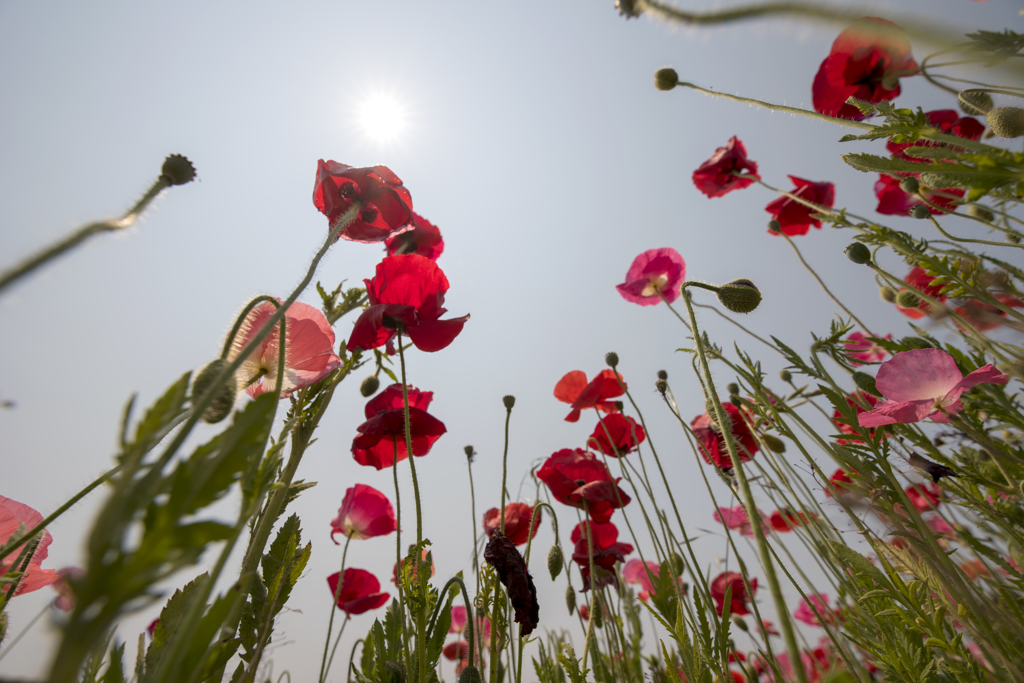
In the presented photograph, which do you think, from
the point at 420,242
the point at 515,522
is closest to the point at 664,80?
the point at 420,242

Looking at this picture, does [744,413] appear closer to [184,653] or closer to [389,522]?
[389,522]

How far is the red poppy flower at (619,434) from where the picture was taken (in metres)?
2.60

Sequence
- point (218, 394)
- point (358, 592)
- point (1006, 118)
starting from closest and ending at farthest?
point (218, 394) → point (1006, 118) → point (358, 592)

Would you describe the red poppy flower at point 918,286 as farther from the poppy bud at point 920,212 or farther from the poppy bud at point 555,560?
the poppy bud at point 555,560

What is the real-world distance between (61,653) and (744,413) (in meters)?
2.16

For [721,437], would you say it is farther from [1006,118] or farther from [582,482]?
[1006,118]

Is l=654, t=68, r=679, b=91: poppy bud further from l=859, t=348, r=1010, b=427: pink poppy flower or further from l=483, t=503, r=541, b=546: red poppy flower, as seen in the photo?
l=483, t=503, r=541, b=546: red poppy flower

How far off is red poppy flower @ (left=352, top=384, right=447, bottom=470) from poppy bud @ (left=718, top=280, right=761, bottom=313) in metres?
1.11

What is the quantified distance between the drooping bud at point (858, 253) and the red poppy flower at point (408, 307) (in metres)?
1.63

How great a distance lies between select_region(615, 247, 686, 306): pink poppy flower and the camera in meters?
2.78

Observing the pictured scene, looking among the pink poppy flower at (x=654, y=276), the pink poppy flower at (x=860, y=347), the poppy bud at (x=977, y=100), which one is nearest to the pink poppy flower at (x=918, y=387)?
the pink poppy flower at (x=860, y=347)

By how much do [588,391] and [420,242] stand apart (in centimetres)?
122

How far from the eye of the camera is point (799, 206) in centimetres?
243

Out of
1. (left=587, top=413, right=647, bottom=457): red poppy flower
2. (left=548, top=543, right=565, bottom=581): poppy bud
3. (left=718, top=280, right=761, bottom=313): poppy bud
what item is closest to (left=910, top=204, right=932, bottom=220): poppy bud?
(left=718, top=280, right=761, bottom=313): poppy bud
